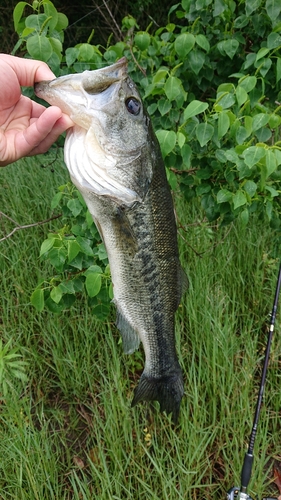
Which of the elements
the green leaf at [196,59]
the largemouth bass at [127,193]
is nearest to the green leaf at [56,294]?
the largemouth bass at [127,193]

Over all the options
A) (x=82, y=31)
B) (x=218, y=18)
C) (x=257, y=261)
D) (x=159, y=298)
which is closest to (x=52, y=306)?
(x=159, y=298)

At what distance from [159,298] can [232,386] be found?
907mm

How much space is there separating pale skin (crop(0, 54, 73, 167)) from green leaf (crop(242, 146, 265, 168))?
0.76 meters

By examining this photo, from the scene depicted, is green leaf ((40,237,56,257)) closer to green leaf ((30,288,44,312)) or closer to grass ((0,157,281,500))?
green leaf ((30,288,44,312))

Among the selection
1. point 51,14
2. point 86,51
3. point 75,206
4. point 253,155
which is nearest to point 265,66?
point 253,155

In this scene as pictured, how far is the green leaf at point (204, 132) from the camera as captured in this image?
6.15ft

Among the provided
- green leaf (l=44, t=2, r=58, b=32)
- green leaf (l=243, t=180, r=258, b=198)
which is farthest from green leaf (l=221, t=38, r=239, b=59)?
green leaf (l=44, t=2, r=58, b=32)

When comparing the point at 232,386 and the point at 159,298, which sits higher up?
the point at 159,298

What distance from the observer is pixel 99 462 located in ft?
6.80

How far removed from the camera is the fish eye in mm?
1335

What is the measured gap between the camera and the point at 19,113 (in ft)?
5.39

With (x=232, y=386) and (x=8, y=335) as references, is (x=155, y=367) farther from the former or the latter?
(x=8, y=335)

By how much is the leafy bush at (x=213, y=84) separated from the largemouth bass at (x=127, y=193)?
0.44m

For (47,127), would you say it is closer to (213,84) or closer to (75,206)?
(75,206)
